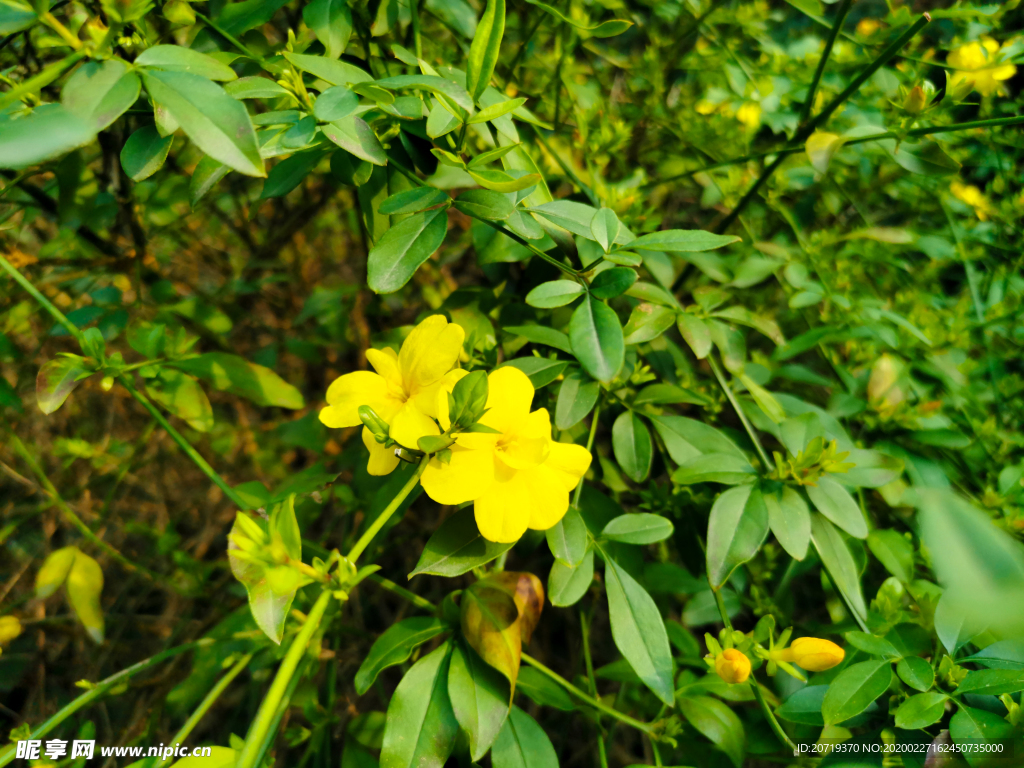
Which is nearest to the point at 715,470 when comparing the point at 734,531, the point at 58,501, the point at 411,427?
the point at 734,531

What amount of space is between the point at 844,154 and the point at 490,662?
1193 millimetres

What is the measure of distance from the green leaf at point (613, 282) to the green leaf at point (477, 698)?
0.48 m

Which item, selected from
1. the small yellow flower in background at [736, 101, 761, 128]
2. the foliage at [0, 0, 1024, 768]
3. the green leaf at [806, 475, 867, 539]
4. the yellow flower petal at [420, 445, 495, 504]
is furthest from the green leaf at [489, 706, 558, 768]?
the small yellow flower in background at [736, 101, 761, 128]

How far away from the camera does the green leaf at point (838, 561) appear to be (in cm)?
80

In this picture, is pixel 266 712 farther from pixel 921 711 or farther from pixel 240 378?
pixel 921 711

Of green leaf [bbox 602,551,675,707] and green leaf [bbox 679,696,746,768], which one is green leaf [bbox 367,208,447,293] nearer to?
green leaf [bbox 602,551,675,707]

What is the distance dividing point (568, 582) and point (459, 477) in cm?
23

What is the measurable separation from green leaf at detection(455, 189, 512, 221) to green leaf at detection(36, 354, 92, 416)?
21.0 inches

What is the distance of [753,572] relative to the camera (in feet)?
3.43

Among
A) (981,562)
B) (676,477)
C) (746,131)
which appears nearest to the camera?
(981,562)

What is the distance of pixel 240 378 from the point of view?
93cm

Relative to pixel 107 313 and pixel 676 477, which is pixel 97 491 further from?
pixel 676 477

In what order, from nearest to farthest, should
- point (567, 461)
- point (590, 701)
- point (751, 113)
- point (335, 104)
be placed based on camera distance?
point (335, 104)
point (567, 461)
point (590, 701)
point (751, 113)

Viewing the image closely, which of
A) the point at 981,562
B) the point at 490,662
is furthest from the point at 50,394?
the point at 981,562
